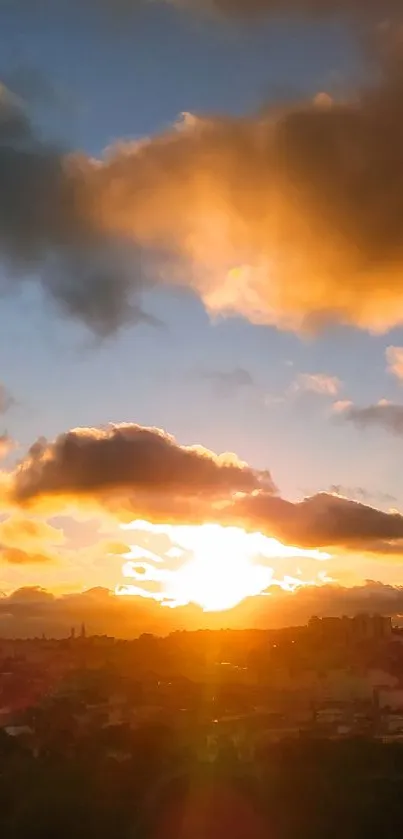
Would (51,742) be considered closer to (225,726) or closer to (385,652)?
(225,726)

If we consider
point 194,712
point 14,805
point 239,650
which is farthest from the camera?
point 239,650

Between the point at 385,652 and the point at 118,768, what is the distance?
19187 mm

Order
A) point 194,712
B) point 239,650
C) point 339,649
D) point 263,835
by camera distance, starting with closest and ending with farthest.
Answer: point 263,835 < point 194,712 < point 339,649 < point 239,650

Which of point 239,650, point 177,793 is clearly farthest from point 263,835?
point 239,650

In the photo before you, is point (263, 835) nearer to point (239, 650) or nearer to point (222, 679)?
point (222, 679)

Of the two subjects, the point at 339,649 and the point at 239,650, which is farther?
the point at 239,650

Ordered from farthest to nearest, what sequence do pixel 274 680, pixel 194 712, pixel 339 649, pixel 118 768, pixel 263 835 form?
pixel 339 649 < pixel 274 680 < pixel 194 712 < pixel 118 768 < pixel 263 835

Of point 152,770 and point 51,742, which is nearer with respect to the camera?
point 152,770

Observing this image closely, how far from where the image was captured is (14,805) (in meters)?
24.7

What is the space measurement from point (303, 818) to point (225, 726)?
39.9 feet

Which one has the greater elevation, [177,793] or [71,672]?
[71,672]

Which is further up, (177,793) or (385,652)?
(385,652)

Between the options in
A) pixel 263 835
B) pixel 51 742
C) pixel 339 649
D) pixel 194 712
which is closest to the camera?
pixel 263 835

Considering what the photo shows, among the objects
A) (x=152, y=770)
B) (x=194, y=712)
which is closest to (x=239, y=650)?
(x=194, y=712)
